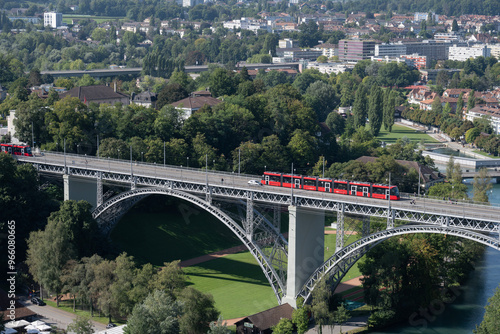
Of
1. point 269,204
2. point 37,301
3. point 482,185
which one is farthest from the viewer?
point 482,185

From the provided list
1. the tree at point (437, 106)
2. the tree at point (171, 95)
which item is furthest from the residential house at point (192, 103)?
the tree at point (437, 106)

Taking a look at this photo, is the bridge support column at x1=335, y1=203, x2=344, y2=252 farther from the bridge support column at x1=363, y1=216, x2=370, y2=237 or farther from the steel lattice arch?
the bridge support column at x1=363, y1=216, x2=370, y2=237

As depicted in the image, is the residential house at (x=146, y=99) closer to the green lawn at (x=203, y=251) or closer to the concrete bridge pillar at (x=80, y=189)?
the green lawn at (x=203, y=251)

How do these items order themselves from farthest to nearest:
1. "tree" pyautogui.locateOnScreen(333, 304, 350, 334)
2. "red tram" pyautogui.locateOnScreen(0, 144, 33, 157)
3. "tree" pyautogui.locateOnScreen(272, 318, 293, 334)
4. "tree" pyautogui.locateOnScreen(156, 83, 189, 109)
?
1. "tree" pyautogui.locateOnScreen(156, 83, 189, 109)
2. "red tram" pyautogui.locateOnScreen(0, 144, 33, 157)
3. "tree" pyautogui.locateOnScreen(333, 304, 350, 334)
4. "tree" pyautogui.locateOnScreen(272, 318, 293, 334)

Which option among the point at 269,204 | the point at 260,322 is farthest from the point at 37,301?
the point at 269,204

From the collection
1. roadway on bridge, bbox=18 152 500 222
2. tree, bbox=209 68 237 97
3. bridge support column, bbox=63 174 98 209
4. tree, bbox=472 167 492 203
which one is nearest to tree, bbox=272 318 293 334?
roadway on bridge, bbox=18 152 500 222
